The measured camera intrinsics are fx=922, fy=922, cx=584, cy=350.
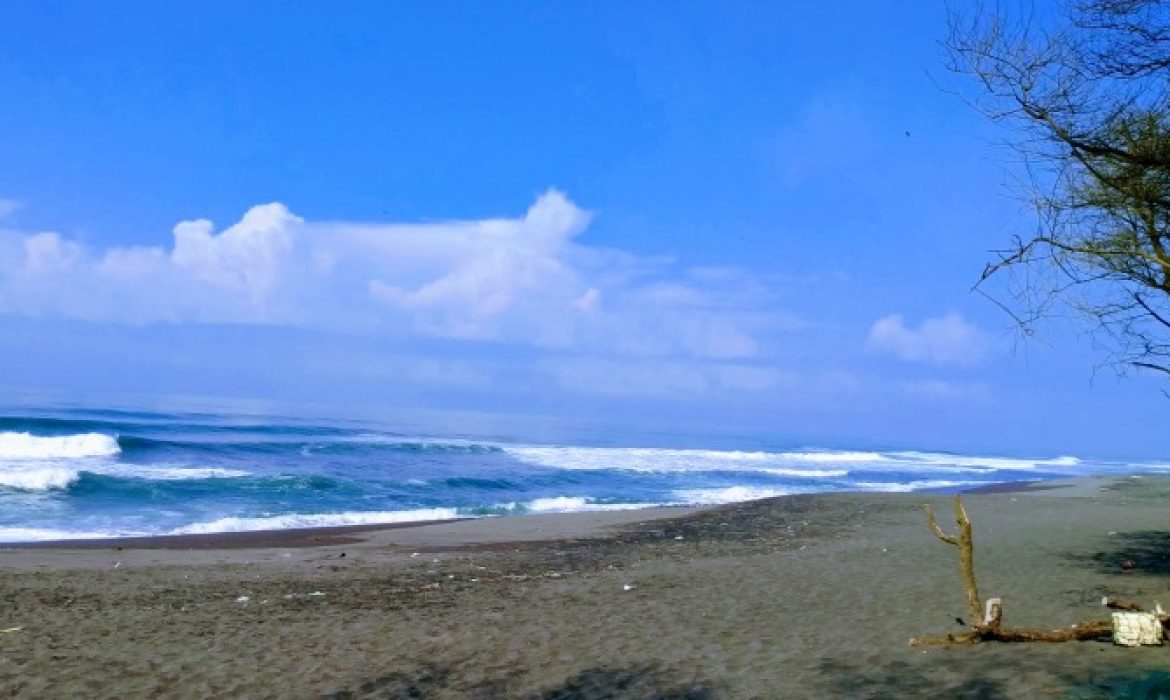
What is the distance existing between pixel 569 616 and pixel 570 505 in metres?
20.0

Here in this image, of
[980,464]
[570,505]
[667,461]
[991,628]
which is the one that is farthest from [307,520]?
[980,464]

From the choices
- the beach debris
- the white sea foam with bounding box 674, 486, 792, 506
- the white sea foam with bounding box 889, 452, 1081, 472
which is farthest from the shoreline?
the white sea foam with bounding box 889, 452, 1081, 472

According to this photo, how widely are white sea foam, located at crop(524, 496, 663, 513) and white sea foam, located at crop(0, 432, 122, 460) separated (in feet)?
65.2

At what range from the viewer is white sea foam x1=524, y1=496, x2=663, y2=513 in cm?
2848

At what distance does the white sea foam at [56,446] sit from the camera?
36406 mm

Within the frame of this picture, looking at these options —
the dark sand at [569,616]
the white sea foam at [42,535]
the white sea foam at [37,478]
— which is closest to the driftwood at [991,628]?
the dark sand at [569,616]

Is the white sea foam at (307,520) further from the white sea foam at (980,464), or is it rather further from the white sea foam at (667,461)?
the white sea foam at (980,464)

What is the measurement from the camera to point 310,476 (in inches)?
1318

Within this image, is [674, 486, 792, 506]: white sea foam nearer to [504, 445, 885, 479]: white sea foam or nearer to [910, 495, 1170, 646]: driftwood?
[504, 445, 885, 479]: white sea foam

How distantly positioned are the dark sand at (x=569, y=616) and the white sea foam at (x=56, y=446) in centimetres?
2182

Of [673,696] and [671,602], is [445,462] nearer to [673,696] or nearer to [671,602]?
[671,602]

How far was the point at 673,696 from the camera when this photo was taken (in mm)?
7109

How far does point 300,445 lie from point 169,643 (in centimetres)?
3863

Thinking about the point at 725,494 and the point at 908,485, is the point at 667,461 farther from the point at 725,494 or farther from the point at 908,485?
the point at 725,494
